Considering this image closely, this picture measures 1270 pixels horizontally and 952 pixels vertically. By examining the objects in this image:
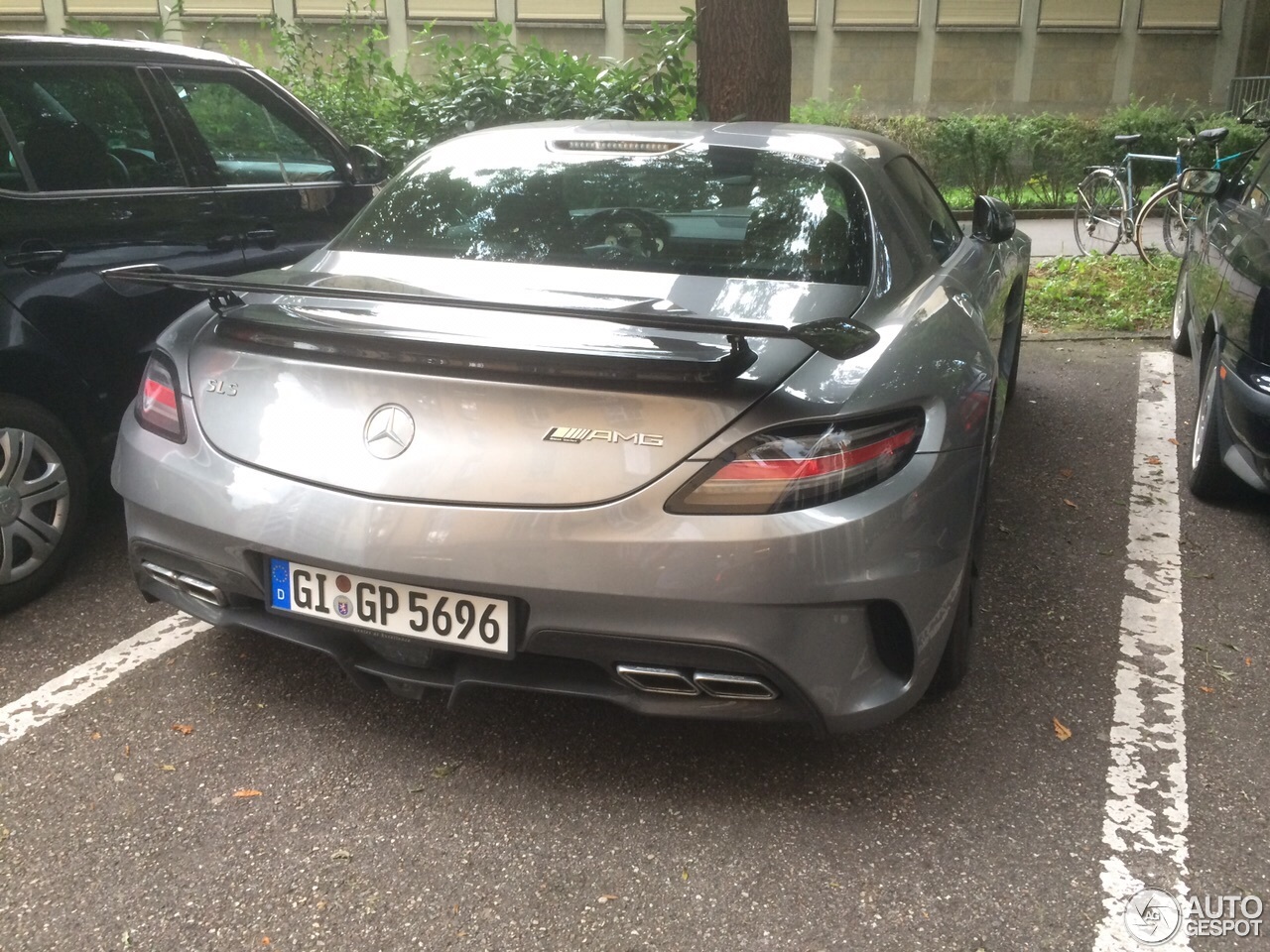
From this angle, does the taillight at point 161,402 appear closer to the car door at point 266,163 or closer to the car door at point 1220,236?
the car door at point 266,163

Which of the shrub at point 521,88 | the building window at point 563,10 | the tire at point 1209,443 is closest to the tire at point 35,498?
the tire at point 1209,443

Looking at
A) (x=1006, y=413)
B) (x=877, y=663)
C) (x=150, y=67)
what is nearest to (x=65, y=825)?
(x=877, y=663)

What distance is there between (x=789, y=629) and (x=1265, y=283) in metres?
Answer: 2.45

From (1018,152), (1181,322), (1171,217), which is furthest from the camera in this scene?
(1018,152)

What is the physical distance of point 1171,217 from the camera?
935 cm

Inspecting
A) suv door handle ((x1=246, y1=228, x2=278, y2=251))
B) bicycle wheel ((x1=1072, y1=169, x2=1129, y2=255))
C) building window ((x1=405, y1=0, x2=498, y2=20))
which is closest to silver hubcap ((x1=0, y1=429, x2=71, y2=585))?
suv door handle ((x1=246, y1=228, x2=278, y2=251))

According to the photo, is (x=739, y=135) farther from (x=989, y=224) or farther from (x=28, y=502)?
(x=28, y=502)

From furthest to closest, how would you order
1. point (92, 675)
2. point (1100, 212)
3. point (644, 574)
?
point (1100, 212), point (92, 675), point (644, 574)

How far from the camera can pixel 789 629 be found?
2096 mm

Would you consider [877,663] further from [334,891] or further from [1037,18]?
[1037,18]

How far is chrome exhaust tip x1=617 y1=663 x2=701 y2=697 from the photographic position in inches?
84.8

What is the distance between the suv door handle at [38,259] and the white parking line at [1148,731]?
324cm

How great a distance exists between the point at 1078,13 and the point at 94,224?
27.8 m

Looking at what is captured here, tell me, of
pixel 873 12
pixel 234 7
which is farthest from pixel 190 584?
pixel 234 7
